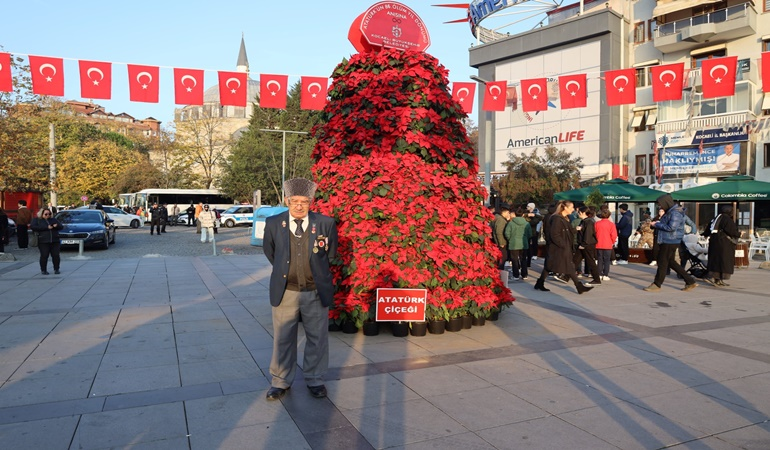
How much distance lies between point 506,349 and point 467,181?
2036 mm

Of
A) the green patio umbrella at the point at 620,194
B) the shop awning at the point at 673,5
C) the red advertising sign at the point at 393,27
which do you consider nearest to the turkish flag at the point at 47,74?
the red advertising sign at the point at 393,27

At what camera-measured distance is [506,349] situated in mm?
5551

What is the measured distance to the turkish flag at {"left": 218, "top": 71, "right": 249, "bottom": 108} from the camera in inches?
516

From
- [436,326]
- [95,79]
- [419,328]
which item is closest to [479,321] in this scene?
[436,326]

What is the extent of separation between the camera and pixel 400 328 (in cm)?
601

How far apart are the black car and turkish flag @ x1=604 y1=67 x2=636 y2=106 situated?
16337 mm

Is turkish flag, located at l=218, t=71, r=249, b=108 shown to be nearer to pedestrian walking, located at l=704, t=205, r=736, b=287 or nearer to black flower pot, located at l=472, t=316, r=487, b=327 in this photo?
black flower pot, located at l=472, t=316, r=487, b=327

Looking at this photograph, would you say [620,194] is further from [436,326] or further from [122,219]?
[122,219]

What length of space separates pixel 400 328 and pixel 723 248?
7591 millimetres

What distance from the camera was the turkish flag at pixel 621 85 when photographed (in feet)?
44.6

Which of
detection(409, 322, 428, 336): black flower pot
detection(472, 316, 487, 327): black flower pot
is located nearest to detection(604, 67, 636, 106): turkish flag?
detection(472, 316, 487, 327): black flower pot

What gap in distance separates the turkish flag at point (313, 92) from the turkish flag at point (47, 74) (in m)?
5.25

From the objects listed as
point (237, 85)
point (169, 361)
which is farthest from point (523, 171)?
point (169, 361)

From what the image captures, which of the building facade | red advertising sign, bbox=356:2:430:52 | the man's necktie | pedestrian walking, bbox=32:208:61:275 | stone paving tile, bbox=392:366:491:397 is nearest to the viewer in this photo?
the man's necktie
